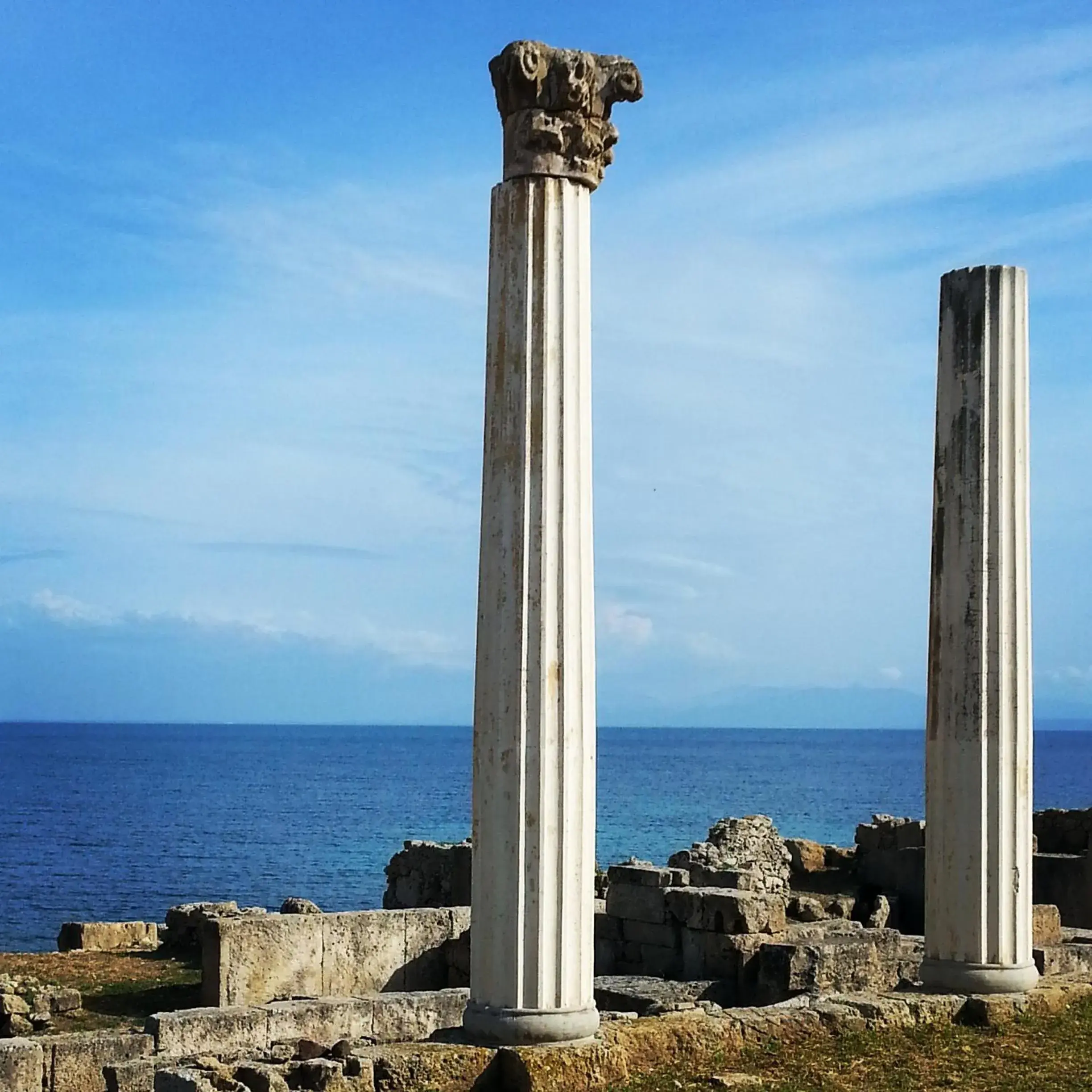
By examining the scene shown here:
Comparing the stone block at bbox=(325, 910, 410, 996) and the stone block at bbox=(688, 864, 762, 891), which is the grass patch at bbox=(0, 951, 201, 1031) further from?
the stone block at bbox=(688, 864, 762, 891)

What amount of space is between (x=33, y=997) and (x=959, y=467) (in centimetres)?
1015

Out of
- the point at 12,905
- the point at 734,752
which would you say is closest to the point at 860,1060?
the point at 12,905

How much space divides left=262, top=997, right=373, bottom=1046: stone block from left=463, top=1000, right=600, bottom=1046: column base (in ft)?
13.3

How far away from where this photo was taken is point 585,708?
8.95 metres

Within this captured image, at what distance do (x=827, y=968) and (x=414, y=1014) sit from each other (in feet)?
11.5

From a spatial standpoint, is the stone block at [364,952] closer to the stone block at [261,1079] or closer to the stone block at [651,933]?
the stone block at [651,933]

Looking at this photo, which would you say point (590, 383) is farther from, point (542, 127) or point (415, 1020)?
point (415, 1020)

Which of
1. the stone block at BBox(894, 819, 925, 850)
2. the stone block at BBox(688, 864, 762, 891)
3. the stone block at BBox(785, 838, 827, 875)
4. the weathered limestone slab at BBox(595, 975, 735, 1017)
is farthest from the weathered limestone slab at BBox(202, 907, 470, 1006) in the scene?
the stone block at BBox(785, 838, 827, 875)

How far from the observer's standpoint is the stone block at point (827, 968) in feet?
46.3

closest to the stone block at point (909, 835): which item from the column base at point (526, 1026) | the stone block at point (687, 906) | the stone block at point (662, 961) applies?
the stone block at point (662, 961)

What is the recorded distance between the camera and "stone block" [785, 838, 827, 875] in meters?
24.0

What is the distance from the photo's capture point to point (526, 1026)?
8.80 m

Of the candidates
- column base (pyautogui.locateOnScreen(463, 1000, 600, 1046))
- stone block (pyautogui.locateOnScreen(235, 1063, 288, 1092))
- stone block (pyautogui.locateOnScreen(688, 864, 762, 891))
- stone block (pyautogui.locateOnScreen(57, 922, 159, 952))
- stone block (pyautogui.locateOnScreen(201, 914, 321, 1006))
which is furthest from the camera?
stone block (pyautogui.locateOnScreen(57, 922, 159, 952))

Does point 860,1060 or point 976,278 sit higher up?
point 976,278
